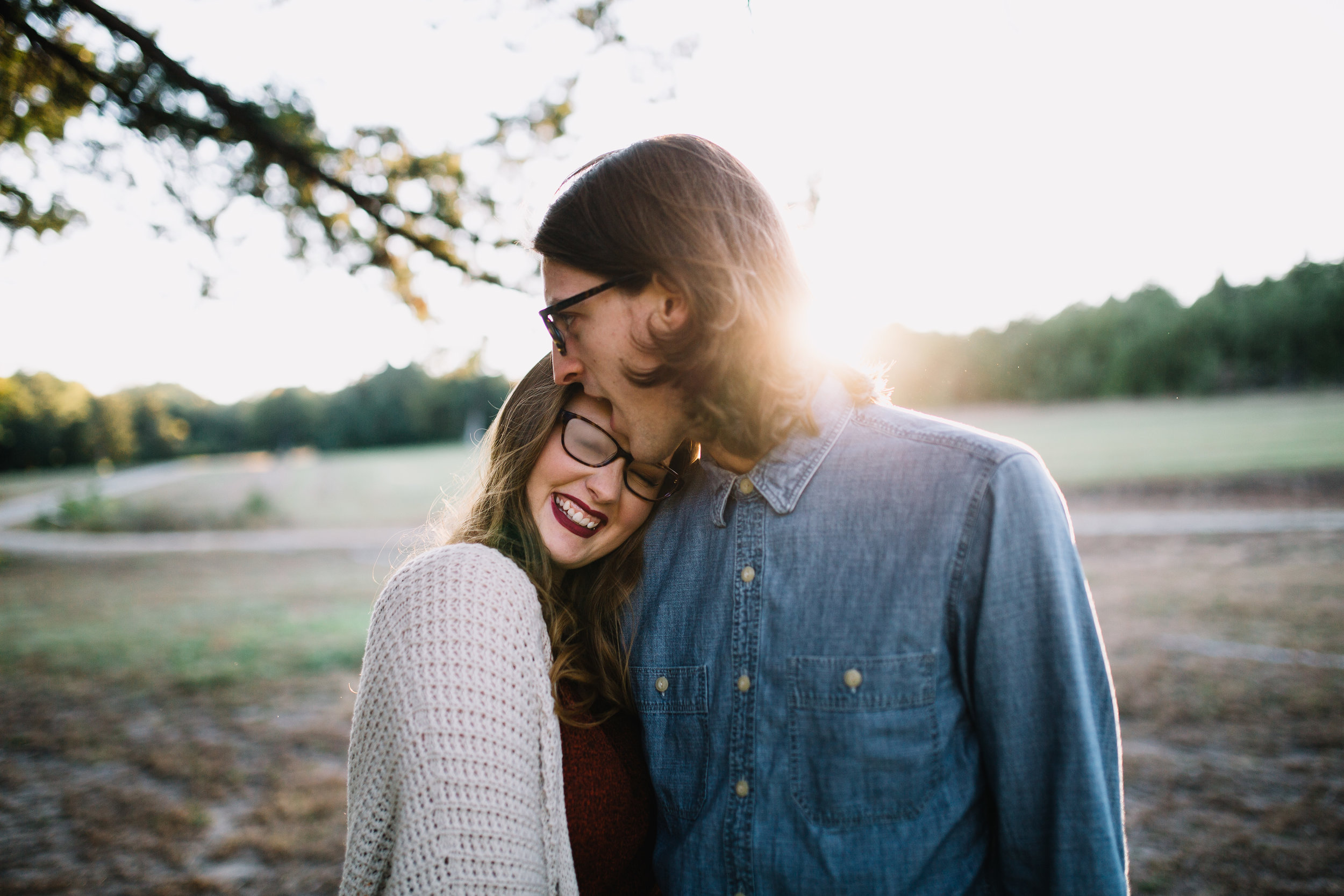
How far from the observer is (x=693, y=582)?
1.71 meters

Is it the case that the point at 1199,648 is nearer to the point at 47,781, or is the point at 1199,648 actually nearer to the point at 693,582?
the point at 693,582

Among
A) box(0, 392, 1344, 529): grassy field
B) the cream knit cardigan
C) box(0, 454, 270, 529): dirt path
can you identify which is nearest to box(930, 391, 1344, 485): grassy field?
box(0, 392, 1344, 529): grassy field

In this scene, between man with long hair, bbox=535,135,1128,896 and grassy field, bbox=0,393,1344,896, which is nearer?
man with long hair, bbox=535,135,1128,896

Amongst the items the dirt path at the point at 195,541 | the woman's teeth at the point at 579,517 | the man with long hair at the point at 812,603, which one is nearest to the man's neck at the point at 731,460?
the man with long hair at the point at 812,603

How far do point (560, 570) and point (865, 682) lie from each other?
0.88 metres

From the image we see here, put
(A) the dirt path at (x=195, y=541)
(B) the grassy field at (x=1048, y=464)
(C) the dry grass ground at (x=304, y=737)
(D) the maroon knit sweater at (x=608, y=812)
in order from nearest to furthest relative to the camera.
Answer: (D) the maroon knit sweater at (x=608, y=812) → (C) the dry grass ground at (x=304, y=737) → (A) the dirt path at (x=195, y=541) → (B) the grassy field at (x=1048, y=464)

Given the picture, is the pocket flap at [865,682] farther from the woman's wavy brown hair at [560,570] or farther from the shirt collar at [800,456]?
the woman's wavy brown hair at [560,570]

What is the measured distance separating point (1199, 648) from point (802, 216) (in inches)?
293

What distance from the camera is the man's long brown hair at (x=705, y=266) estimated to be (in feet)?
5.05

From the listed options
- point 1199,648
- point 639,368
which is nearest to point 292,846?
point 639,368

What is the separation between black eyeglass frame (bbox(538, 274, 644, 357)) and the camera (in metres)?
1.58

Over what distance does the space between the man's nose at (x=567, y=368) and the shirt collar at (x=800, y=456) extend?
436mm

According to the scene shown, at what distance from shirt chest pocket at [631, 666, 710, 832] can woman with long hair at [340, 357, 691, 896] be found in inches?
5.7

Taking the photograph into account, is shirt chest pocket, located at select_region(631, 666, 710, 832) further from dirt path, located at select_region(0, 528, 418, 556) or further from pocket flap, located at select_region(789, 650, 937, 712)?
dirt path, located at select_region(0, 528, 418, 556)
